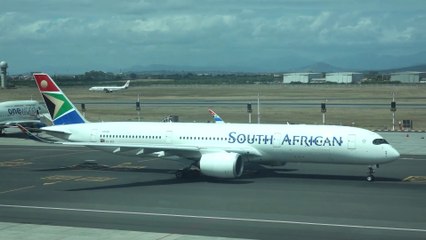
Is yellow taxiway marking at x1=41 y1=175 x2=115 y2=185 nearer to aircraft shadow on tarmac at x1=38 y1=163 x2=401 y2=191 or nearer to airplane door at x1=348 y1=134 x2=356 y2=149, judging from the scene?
aircraft shadow on tarmac at x1=38 y1=163 x2=401 y2=191

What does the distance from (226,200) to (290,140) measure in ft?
25.1

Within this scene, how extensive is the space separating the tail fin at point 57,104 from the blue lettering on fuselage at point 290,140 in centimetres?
1155

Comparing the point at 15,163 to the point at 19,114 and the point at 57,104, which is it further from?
the point at 19,114

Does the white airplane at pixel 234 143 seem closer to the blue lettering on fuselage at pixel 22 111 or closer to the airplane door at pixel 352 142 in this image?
the airplane door at pixel 352 142

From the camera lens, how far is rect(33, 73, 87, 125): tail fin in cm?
4122

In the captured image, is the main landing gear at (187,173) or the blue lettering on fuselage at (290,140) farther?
the main landing gear at (187,173)

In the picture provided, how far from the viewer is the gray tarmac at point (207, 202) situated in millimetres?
21844

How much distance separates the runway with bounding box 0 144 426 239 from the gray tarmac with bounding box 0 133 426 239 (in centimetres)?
4

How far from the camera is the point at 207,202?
91.8 feet

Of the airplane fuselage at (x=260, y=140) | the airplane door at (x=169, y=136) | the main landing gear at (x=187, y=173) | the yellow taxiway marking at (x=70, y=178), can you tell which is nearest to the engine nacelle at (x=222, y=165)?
the airplane fuselage at (x=260, y=140)

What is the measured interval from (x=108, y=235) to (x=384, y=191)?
1558 centimetres

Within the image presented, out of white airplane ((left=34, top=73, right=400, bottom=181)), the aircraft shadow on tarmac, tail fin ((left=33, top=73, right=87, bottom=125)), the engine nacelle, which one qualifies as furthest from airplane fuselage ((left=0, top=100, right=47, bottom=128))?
the engine nacelle

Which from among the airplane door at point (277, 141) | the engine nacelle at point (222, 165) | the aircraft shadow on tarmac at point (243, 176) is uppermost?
the airplane door at point (277, 141)

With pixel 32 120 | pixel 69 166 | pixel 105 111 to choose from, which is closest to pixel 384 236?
pixel 69 166
